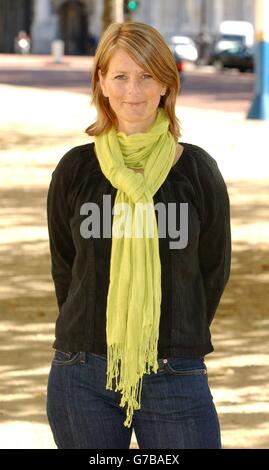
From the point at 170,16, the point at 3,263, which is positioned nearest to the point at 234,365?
the point at 3,263

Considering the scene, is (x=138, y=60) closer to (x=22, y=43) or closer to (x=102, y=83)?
(x=102, y=83)

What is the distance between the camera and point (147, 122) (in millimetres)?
3572

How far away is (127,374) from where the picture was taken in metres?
3.42

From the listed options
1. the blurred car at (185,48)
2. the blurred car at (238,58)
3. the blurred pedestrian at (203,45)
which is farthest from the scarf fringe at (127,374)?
the blurred car at (185,48)

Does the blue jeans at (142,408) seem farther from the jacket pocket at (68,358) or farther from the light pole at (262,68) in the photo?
the light pole at (262,68)

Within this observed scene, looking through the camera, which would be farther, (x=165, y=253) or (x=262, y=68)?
(x=262, y=68)

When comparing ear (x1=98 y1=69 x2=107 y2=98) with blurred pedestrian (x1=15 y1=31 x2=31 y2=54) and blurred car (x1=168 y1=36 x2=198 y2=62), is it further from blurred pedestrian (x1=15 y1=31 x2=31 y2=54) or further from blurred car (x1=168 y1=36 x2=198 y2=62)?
blurred pedestrian (x1=15 y1=31 x2=31 y2=54)

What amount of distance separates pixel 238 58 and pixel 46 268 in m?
51.9

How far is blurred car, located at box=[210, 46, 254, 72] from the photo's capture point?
204 feet

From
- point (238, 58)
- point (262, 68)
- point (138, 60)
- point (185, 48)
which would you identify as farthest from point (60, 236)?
point (185, 48)

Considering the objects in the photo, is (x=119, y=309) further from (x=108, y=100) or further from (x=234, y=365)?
(x=234, y=365)

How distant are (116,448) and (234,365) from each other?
4.46 meters

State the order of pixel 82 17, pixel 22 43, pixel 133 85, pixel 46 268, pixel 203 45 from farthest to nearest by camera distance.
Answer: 1. pixel 82 17
2. pixel 22 43
3. pixel 203 45
4. pixel 46 268
5. pixel 133 85

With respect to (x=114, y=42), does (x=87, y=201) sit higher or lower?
lower
